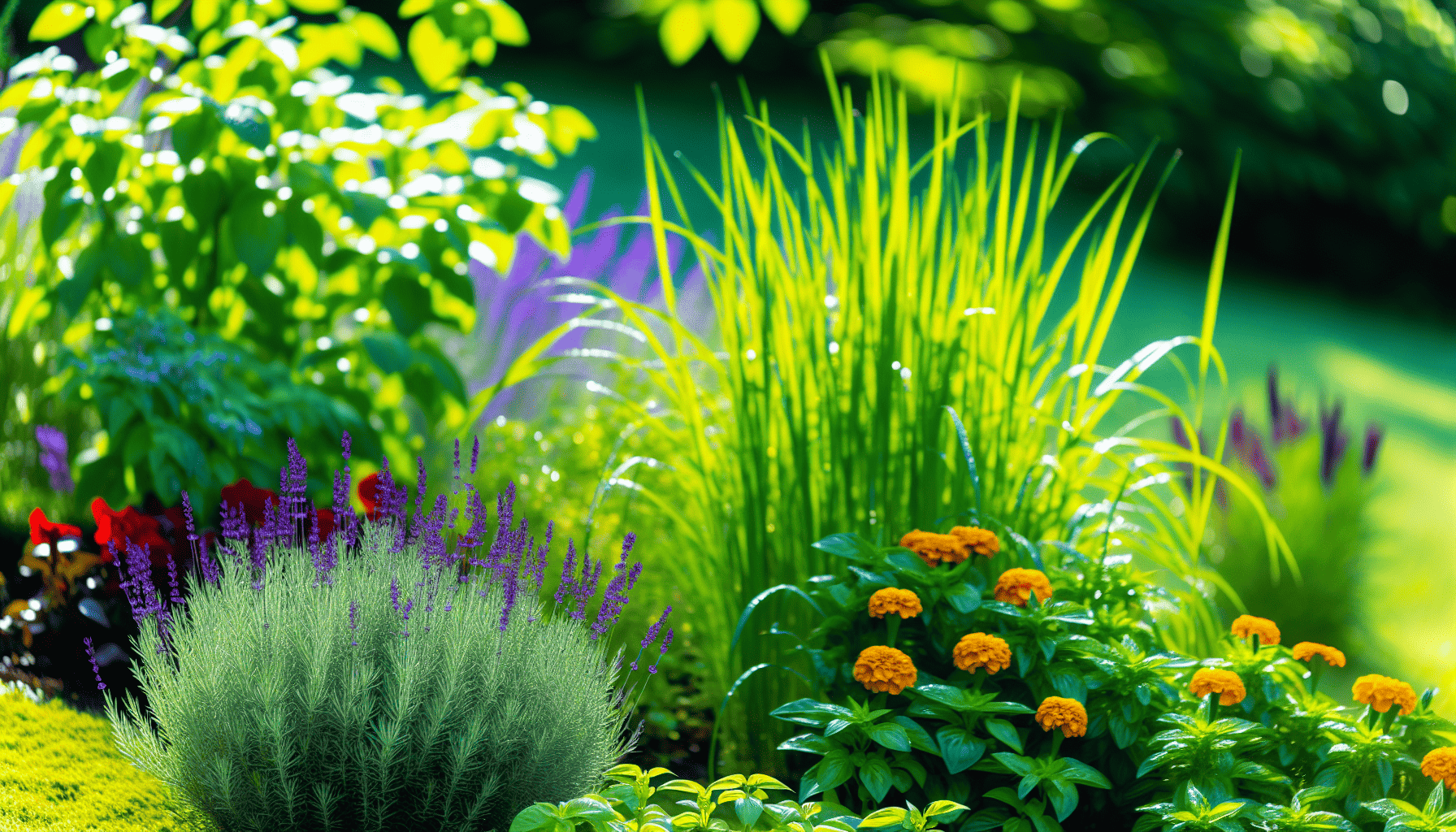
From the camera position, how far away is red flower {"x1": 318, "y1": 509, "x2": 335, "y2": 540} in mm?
2549

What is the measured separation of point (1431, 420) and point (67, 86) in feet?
25.2

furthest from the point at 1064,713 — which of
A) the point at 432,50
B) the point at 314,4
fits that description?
the point at 314,4

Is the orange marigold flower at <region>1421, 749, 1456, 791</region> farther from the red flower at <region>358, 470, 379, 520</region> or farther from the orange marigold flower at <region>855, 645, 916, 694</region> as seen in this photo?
the red flower at <region>358, 470, 379, 520</region>

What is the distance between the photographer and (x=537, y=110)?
296cm

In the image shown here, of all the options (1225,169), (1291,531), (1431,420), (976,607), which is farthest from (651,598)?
(1225,169)

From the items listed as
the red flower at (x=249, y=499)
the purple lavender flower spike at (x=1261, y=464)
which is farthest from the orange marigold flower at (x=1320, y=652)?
the red flower at (x=249, y=499)

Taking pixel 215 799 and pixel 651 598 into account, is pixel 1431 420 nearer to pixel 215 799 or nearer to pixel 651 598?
pixel 651 598

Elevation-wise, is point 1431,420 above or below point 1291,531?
below

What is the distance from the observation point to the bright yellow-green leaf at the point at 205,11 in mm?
2744

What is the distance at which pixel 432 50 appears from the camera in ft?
9.61

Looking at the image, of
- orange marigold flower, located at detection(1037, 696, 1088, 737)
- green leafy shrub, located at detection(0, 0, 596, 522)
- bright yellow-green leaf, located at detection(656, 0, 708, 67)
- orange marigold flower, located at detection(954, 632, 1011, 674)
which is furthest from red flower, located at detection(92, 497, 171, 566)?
bright yellow-green leaf, located at detection(656, 0, 708, 67)

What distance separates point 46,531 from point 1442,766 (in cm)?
272

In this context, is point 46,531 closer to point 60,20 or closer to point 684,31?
point 60,20

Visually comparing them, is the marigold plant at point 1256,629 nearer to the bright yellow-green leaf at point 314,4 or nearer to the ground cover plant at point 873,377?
the ground cover plant at point 873,377
